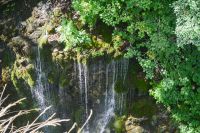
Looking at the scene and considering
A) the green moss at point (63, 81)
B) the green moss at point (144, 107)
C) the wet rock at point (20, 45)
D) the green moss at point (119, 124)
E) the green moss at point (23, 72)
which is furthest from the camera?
the green moss at point (23, 72)

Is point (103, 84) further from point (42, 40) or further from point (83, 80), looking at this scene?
point (42, 40)

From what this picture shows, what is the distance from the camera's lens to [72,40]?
712 centimetres

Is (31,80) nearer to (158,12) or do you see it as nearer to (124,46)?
(124,46)

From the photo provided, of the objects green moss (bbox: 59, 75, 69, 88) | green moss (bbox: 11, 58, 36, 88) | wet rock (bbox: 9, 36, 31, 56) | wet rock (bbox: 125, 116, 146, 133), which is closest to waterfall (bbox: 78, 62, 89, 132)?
green moss (bbox: 59, 75, 69, 88)

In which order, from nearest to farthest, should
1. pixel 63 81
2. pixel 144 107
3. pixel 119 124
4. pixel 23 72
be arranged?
pixel 144 107
pixel 119 124
pixel 63 81
pixel 23 72

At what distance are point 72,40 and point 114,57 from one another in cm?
87

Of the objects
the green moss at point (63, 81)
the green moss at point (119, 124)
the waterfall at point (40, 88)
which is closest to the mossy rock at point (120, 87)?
the green moss at point (119, 124)

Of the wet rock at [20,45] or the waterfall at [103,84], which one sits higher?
the wet rock at [20,45]

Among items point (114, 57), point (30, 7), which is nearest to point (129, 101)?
point (114, 57)

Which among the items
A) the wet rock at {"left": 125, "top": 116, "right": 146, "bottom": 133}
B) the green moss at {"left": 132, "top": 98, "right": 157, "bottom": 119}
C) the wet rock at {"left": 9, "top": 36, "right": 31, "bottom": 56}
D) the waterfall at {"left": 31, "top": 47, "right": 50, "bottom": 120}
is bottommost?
the wet rock at {"left": 125, "top": 116, "right": 146, "bottom": 133}

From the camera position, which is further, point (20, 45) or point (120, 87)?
point (20, 45)

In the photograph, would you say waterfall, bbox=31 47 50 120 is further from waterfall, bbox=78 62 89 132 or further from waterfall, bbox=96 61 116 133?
waterfall, bbox=96 61 116 133

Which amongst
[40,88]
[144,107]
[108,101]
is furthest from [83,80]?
[144,107]

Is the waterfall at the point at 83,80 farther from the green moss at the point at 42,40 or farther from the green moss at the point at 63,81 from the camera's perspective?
the green moss at the point at 42,40
